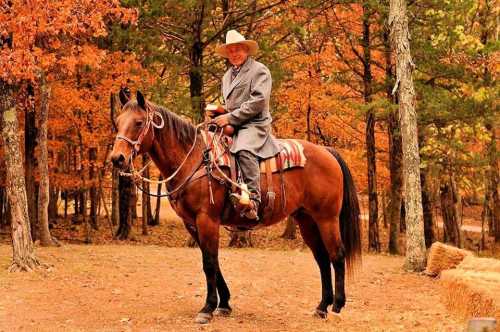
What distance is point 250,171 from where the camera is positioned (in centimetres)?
791

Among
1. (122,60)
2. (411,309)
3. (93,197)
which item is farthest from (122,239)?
(411,309)

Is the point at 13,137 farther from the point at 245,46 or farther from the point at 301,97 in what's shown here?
the point at 301,97

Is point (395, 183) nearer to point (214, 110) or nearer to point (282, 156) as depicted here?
point (282, 156)

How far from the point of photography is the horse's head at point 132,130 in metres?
7.43

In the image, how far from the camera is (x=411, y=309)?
9.91 meters

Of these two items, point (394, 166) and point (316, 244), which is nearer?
point (316, 244)

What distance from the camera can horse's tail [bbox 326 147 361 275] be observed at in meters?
8.98

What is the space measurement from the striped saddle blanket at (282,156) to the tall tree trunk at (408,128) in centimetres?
652

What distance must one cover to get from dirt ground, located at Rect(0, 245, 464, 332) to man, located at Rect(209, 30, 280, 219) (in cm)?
178

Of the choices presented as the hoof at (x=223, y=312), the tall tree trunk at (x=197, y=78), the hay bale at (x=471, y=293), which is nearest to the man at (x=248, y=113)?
the hoof at (x=223, y=312)

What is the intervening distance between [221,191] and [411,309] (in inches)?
156

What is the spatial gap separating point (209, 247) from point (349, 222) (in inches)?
89.0

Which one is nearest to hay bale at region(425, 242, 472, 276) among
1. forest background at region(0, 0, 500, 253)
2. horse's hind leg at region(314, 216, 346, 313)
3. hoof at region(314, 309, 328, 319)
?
horse's hind leg at region(314, 216, 346, 313)

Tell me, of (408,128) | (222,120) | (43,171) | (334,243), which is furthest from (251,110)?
(43,171)
